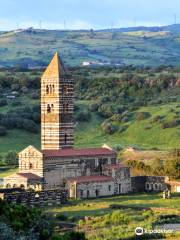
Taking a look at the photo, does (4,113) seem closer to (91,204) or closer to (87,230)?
(91,204)

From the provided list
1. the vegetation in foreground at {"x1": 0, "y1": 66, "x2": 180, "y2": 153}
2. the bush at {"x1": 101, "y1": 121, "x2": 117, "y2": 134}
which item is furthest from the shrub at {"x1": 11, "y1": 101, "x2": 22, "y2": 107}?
the bush at {"x1": 101, "y1": 121, "x2": 117, "y2": 134}

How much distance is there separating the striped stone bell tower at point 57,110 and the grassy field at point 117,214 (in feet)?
27.0

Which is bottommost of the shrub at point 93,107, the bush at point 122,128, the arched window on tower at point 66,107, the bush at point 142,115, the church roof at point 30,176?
the bush at point 122,128

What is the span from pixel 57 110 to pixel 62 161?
6.52 meters

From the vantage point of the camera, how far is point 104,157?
68125 millimetres

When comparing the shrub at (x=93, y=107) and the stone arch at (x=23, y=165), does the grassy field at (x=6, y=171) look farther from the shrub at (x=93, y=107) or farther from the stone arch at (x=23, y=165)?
the shrub at (x=93, y=107)

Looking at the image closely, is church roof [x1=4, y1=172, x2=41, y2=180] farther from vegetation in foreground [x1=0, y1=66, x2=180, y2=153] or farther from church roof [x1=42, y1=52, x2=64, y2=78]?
vegetation in foreground [x1=0, y1=66, x2=180, y2=153]

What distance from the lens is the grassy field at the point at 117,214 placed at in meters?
46.7

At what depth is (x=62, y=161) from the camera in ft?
212

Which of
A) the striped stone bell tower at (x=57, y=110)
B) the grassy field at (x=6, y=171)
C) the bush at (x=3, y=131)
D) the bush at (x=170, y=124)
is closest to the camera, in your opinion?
the striped stone bell tower at (x=57, y=110)

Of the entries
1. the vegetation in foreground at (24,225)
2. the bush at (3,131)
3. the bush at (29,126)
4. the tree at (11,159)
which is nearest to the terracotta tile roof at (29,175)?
the tree at (11,159)

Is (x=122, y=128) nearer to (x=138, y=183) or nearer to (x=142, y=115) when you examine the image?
(x=142, y=115)

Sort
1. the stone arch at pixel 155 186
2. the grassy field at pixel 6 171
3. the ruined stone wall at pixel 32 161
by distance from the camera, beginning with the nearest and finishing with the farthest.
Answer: the ruined stone wall at pixel 32 161 < the stone arch at pixel 155 186 < the grassy field at pixel 6 171

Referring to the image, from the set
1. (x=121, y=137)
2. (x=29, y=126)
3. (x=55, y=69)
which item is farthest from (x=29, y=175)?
(x=121, y=137)
